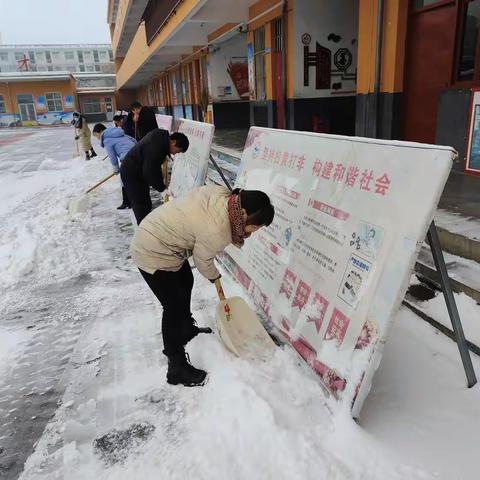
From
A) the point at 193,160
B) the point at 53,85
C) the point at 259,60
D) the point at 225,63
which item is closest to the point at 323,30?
the point at 259,60

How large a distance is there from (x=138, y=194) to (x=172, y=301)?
2647 mm

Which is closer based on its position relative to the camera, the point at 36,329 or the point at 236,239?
the point at 236,239

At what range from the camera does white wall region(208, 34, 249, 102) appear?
45.4 ft

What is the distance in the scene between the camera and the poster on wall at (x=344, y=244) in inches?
73.5

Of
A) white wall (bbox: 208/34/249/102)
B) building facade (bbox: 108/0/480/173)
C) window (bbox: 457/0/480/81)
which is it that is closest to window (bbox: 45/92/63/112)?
building facade (bbox: 108/0/480/173)

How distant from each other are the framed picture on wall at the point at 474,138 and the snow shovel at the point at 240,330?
3.51 m

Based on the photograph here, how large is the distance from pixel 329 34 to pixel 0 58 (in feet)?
202

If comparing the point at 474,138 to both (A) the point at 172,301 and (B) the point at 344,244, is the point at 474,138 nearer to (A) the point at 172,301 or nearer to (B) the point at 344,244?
(B) the point at 344,244

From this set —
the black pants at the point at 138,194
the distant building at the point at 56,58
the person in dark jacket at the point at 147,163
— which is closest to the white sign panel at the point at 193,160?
the person in dark jacket at the point at 147,163

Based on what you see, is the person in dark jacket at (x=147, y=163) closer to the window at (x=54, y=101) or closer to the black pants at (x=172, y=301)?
the black pants at (x=172, y=301)

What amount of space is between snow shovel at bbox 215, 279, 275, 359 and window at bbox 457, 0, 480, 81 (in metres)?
4.10

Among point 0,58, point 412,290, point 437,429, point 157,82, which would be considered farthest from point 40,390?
point 0,58

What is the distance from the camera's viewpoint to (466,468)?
181 cm

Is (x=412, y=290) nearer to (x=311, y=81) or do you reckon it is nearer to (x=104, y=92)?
(x=311, y=81)
